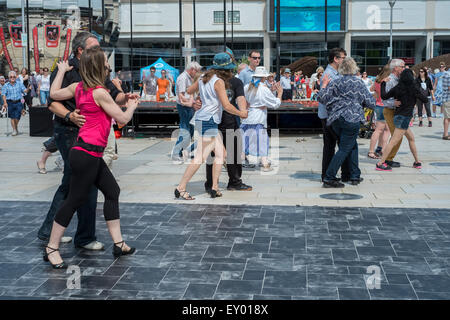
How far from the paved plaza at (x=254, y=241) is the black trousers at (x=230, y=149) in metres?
0.28

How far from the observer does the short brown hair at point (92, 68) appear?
16.3 ft

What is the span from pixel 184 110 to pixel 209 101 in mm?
3740

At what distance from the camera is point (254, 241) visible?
5848mm

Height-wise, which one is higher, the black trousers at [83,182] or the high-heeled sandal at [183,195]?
the black trousers at [83,182]

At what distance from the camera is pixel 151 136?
16875 millimetres

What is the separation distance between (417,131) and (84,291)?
1470 cm

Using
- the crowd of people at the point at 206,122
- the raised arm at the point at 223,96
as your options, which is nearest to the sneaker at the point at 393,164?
the crowd of people at the point at 206,122

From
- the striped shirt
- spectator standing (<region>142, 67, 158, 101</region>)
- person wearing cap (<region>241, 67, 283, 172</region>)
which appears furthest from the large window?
person wearing cap (<region>241, 67, 283, 172</region>)

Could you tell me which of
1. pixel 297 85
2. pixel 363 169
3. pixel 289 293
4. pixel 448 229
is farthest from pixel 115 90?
pixel 297 85

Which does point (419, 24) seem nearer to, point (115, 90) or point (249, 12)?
point (249, 12)

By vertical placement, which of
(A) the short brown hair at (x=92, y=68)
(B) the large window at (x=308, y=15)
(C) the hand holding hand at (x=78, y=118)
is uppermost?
(B) the large window at (x=308, y=15)

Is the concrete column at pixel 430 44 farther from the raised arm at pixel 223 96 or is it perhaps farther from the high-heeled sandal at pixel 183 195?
the high-heeled sandal at pixel 183 195

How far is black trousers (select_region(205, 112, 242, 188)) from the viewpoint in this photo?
8438 mm

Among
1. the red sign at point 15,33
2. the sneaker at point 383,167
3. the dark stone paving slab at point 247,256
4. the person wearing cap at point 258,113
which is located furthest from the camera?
the red sign at point 15,33
